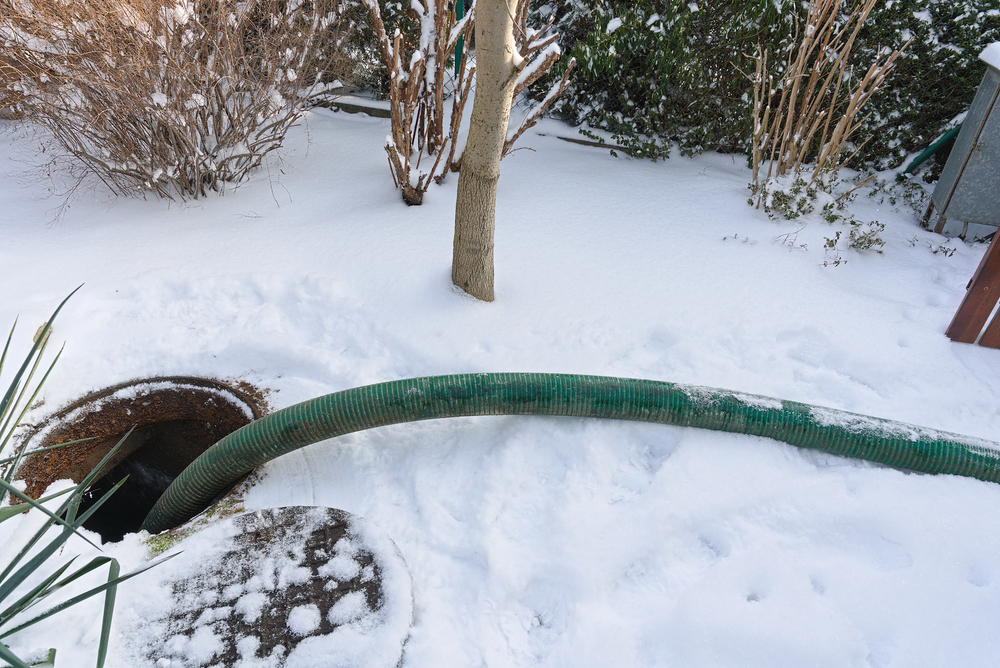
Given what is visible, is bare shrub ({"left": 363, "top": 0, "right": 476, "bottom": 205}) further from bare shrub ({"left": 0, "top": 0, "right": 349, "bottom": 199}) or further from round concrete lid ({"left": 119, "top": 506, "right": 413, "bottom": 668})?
round concrete lid ({"left": 119, "top": 506, "right": 413, "bottom": 668})

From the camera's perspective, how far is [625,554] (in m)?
2.01

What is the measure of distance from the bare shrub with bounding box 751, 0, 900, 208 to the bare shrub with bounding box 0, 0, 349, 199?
2.99 metres

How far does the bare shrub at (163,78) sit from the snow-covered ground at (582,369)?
0.98ft

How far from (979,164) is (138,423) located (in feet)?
15.8

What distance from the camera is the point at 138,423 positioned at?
266cm

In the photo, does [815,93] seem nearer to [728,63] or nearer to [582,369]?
[728,63]

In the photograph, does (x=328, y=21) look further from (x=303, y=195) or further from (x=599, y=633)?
(x=599, y=633)

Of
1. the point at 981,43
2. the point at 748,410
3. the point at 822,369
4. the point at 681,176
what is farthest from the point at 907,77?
the point at 748,410

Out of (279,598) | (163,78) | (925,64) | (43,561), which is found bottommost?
(279,598)

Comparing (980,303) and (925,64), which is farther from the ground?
(925,64)

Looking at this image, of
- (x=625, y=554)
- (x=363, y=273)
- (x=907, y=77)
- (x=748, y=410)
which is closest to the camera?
(x=625, y=554)

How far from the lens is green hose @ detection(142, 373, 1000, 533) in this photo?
225 cm

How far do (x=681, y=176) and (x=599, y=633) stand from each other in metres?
3.47

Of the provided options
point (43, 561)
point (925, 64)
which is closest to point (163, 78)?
point (43, 561)
